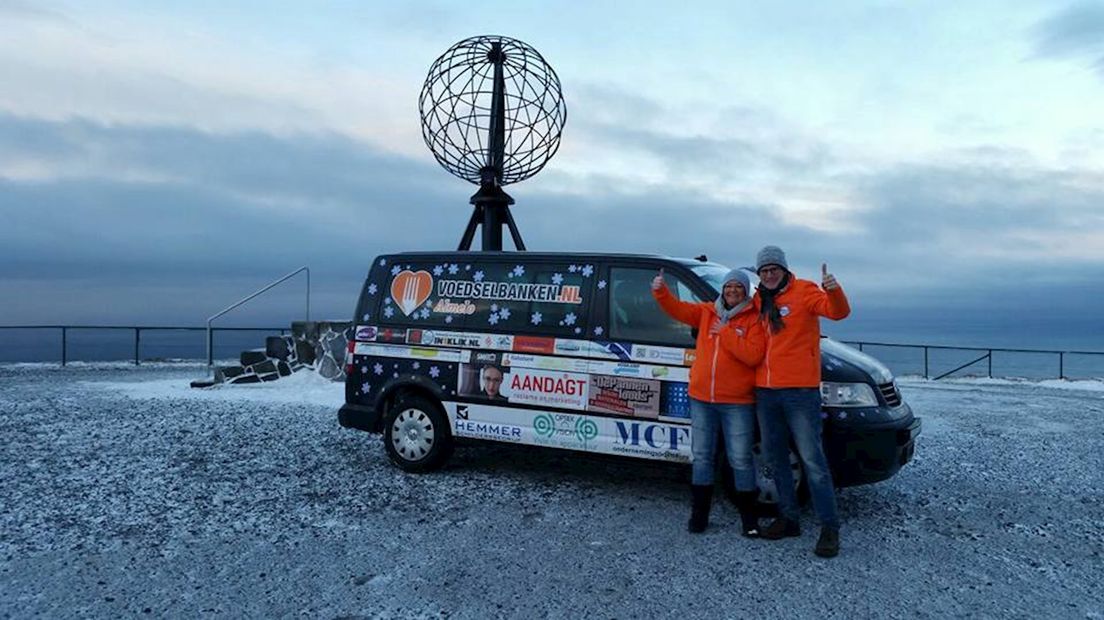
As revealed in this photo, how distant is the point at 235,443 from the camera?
7.79 metres

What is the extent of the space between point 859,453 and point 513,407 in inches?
102

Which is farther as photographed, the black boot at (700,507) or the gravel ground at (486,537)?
the black boot at (700,507)

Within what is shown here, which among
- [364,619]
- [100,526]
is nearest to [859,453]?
[364,619]

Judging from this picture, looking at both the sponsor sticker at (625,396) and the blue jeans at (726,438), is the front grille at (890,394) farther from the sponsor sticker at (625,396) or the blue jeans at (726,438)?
the sponsor sticker at (625,396)

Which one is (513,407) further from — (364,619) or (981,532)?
(981,532)

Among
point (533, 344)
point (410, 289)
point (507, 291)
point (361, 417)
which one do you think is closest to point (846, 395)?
point (533, 344)

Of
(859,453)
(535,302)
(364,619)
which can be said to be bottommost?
(364,619)

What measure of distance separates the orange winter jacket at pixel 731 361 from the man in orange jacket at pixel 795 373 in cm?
6

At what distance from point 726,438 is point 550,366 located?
5.23ft

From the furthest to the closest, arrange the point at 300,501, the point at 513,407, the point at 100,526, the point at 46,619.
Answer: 1. the point at 513,407
2. the point at 300,501
3. the point at 100,526
4. the point at 46,619

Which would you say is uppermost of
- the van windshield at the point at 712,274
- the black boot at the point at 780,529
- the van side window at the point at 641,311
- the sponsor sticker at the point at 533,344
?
the van windshield at the point at 712,274

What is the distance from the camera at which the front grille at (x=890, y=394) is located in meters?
5.09

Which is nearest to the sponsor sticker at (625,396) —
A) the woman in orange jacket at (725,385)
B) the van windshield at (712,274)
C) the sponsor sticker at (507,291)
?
the woman in orange jacket at (725,385)

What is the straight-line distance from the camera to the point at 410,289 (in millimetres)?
6566
